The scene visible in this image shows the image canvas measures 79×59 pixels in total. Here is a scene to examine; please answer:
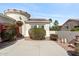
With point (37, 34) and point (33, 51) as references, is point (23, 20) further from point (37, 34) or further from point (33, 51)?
point (33, 51)

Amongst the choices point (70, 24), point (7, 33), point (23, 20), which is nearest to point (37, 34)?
point (23, 20)

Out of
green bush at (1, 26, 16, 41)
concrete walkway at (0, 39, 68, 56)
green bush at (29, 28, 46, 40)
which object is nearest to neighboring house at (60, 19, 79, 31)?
green bush at (29, 28, 46, 40)

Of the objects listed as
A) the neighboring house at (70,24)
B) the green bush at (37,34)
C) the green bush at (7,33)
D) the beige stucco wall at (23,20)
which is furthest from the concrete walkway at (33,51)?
the beige stucco wall at (23,20)

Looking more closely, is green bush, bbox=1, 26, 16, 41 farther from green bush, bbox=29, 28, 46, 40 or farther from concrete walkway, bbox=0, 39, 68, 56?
green bush, bbox=29, 28, 46, 40

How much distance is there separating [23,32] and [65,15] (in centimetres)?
773

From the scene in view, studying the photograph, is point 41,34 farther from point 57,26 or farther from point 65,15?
point 57,26

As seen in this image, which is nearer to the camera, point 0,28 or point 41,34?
point 0,28

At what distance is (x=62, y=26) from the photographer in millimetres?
28281

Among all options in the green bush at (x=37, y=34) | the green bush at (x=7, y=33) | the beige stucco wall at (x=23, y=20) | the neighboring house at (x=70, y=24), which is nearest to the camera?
the green bush at (x=7, y=33)

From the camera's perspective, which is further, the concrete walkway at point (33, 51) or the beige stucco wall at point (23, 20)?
the beige stucco wall at point (23, 20)

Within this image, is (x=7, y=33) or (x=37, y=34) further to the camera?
(x=37, y=34)

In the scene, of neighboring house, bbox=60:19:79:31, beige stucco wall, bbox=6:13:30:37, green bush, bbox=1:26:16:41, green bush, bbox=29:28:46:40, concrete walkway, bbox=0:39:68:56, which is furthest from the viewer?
beige stucco wall, bbox=6:13:30:37

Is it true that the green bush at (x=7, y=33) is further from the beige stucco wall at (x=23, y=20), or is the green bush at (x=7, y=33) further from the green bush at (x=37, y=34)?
the beige stucco wall at (x=23, y=20)

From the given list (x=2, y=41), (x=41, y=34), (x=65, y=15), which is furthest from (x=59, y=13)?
(x=2, y=41)
